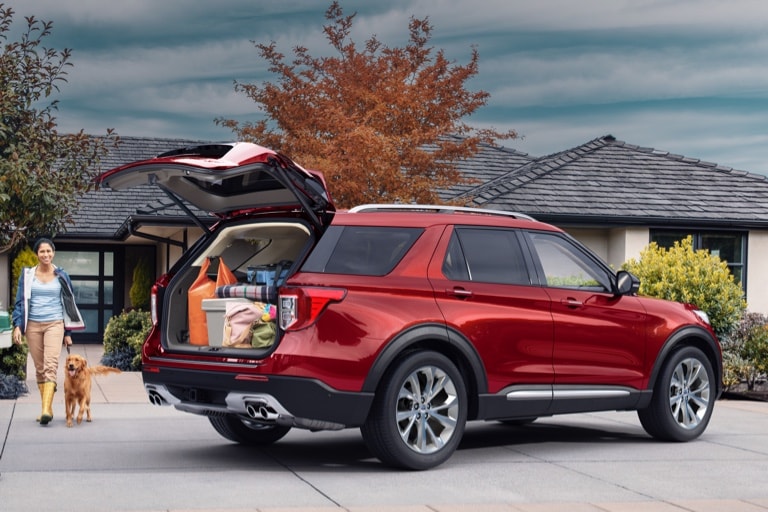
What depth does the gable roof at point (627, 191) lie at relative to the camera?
2023 cm

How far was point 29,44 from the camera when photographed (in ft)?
47.3

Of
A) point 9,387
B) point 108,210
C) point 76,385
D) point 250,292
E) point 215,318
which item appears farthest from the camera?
Answer: point 108,210

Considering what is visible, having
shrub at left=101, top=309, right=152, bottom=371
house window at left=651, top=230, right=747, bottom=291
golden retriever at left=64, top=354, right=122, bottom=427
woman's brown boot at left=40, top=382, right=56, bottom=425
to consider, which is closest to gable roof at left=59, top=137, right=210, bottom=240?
shrub at left=101, top=309, right=152, bottom=371

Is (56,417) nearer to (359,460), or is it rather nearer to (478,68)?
(359,460)

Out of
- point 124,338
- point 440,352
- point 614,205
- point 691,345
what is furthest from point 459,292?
point 614,205

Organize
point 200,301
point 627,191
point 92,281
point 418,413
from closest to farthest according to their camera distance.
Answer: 1. point 418,413
2. point 200,301
3. point 627,191
4. point 92,281

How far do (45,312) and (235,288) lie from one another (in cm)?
362

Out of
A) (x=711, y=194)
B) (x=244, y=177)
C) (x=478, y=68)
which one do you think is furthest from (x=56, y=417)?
(x=711, y=194)

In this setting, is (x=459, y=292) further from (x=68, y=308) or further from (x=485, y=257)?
(x=68, y=308)

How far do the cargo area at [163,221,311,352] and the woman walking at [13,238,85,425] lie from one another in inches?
107

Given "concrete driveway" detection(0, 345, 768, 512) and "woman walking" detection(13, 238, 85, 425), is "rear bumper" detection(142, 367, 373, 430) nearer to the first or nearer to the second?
"concrete driveway" detection(0, 345, 768, 512)

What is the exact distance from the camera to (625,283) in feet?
30.3

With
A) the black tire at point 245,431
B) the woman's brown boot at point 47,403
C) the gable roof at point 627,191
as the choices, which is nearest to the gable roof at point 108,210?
the gable roof at point 627,191

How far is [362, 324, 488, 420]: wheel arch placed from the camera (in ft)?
25.0
